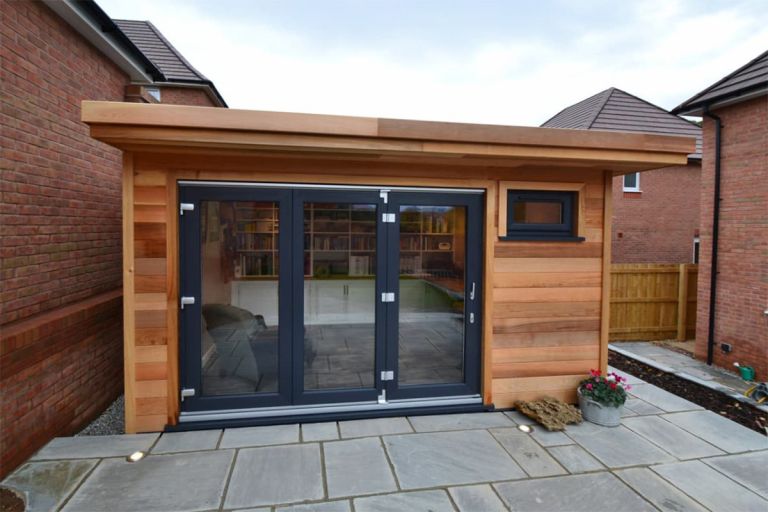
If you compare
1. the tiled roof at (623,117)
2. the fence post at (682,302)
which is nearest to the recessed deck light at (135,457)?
the fence post at (682,302)

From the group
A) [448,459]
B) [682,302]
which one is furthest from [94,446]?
[682,302]

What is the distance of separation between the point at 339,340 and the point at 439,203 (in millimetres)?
1539

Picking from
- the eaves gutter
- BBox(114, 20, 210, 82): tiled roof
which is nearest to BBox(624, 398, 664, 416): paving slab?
the eaves gutter

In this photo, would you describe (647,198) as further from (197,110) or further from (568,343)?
(197,110)

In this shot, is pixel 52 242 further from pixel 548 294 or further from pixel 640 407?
pixel 640 407

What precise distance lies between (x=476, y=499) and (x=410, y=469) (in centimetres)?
49

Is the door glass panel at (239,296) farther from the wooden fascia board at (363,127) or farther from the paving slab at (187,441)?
the wooden fascia board at (363,127)

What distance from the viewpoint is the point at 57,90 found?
354cm

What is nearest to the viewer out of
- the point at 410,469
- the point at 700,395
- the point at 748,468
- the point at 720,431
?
the point at 410,469

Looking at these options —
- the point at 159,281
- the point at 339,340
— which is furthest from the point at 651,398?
the point at 159,281

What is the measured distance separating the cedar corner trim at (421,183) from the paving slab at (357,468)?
1307 millimetres

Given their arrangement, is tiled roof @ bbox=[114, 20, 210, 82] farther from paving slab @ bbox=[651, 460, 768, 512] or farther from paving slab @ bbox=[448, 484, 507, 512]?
paving slab @ bbox=[651, 460, 768, 512]

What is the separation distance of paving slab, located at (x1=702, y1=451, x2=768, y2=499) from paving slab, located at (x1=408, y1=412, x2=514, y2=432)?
1477 mm

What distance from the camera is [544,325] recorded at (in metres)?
3.87
